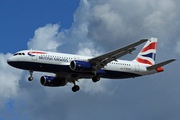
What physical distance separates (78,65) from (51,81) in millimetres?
11149

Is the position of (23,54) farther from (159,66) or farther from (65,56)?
(159,66)

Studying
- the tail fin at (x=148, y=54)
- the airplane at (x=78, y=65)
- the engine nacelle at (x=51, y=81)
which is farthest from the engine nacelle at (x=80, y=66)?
the tail fin at (x=148, y=54)

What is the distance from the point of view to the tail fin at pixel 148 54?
65.1 metres

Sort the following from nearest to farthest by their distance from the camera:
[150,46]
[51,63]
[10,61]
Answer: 1. [10,61]
2. [51,63]
3. [150,46]

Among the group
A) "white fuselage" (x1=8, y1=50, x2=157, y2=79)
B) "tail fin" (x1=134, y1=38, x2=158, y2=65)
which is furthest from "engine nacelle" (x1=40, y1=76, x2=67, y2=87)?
"tail fin" (x1=134, y1=38, x2=158, y2=65)

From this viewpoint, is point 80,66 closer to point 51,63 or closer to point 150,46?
point 51,63

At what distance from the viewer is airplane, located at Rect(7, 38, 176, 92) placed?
52094mm

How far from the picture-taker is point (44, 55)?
52.7 m

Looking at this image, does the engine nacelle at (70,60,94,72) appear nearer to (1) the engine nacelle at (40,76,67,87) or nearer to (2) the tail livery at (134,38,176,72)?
(1) the engine nacelle at (40,76,67,87)

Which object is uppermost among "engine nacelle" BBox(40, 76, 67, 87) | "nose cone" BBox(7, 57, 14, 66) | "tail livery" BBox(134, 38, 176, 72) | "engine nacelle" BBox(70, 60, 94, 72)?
"tail livery" BBox(134, 38, 176, 72)

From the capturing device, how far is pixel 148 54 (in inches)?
2628

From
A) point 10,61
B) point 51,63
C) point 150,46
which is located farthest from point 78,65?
point 150,46

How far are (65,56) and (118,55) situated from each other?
341 inches

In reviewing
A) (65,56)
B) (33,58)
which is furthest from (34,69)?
(65,56)
